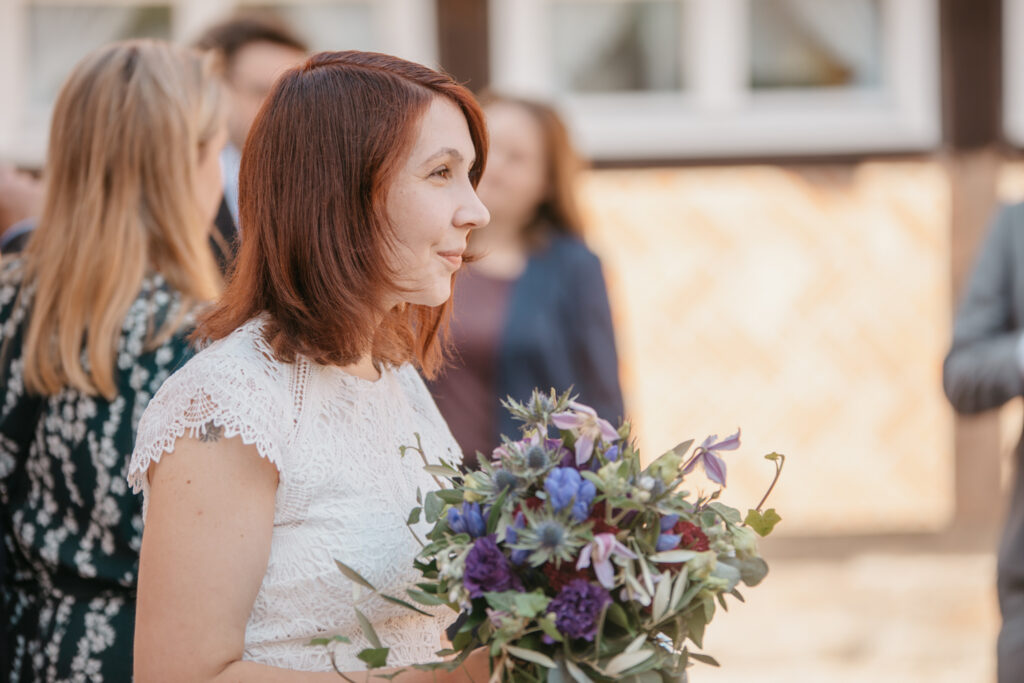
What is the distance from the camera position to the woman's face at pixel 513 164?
3816 millimetres

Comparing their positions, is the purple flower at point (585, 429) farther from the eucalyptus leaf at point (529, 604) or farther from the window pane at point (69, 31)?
the window pane at point (69, 31)

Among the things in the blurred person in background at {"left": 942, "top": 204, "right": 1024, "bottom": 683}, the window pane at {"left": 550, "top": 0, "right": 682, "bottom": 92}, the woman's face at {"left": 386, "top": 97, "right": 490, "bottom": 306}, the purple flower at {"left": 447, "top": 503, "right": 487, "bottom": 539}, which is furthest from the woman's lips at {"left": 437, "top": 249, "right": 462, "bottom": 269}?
the window pane at {"left": 550, "top": 0, "right": 682, "bottom": 92}

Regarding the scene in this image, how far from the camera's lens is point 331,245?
5.11ft

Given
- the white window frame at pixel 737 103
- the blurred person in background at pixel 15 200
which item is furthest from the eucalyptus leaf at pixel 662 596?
the white window frame at pixel 737 103

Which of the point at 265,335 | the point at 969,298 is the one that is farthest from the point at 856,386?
the point at 265,335

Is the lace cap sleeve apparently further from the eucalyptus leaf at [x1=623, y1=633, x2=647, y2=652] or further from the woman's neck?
the eucalyptus leaf at [x1=623, y1=633, x2=647, y2=652]

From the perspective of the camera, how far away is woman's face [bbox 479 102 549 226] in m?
3.82

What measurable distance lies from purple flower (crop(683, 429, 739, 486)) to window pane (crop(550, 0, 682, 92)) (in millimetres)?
Result: 4676

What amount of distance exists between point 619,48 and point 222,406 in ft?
15.8

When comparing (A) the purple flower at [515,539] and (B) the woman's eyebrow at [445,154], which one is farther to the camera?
(B) the woman's eyebrow at [445,154]

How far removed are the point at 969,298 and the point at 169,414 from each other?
2.07 metres

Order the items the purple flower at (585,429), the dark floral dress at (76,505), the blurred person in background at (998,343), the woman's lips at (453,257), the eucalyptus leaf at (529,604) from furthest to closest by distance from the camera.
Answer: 1. the blurred person in background at (998,343)
2. the dark floral dress at (76,505)
3. the woman's lips at (453,257)
4. the purple flower at (585,429)
5. the eucalyptus leaf at (529,604)

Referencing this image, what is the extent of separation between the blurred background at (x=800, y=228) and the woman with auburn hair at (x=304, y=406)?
163 inches

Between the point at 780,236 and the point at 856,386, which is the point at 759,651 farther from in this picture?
the point at 780,236
